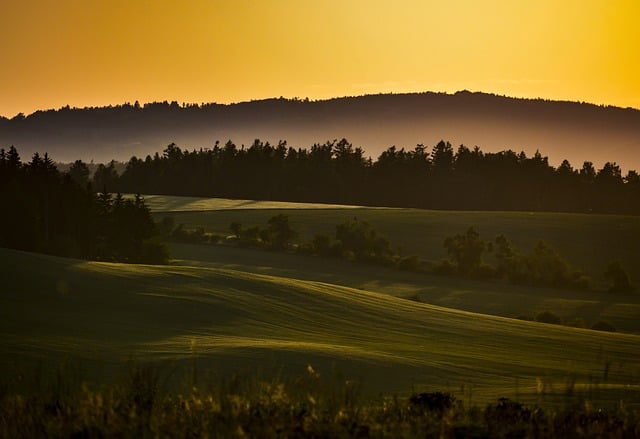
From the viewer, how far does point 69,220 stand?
8312cm

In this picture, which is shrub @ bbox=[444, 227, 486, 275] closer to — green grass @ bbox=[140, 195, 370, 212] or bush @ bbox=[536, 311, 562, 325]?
bush @ bbox=[536, 311, 562, 325]

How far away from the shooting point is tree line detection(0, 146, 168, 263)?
3073 inches

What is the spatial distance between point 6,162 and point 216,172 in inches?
3328

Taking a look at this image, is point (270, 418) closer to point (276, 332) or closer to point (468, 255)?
point (276, 332)

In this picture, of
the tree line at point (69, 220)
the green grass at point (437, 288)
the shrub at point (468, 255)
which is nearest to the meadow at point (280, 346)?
the green grass at point (437, 288)

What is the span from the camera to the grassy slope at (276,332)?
24859 millimetres

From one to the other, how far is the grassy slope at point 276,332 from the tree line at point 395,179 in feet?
384

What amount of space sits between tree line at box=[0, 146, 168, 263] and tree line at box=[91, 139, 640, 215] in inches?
3267

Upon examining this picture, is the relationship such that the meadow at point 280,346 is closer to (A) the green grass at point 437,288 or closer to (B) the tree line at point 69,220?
(A) the green grass at point 437,288

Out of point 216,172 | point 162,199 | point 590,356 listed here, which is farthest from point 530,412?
point 216,172

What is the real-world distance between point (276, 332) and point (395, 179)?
135042 millimetres

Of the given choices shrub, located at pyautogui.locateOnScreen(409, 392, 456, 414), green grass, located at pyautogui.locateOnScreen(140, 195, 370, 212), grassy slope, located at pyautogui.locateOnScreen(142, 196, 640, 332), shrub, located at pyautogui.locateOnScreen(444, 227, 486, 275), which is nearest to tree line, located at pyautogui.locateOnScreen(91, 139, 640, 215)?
green grass, located at pyautogui.locateOnScreen(140, 195, 370, 212)

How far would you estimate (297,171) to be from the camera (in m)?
173

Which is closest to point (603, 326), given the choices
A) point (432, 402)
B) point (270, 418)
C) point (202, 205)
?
point (432, 402)
